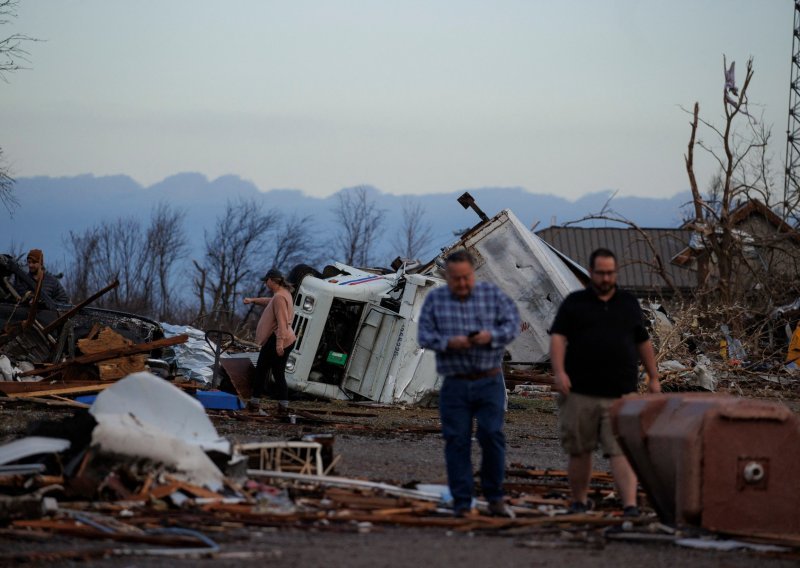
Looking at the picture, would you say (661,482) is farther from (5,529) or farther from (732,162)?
(732,162)

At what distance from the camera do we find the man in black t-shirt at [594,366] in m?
8.66

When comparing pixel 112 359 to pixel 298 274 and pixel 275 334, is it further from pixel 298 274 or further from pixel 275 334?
pixel 298 274

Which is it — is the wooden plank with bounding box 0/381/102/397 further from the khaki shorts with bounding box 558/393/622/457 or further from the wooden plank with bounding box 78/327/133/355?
the khaki shorts with bounding box 558/393/622/457

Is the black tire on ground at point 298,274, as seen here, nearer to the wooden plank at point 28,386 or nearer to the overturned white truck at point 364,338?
the overturned white truck at point 364,338

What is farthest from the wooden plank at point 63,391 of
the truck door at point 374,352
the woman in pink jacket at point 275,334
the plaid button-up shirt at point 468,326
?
the plaid button-up shirt at point 468,326

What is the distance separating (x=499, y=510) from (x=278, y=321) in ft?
31.4

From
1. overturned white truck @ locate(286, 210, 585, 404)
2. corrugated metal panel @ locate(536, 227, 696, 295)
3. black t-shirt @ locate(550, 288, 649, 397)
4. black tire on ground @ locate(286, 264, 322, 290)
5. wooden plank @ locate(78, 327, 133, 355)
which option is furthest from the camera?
corrugated metal panel @ locate(536, 227, 696, 295)

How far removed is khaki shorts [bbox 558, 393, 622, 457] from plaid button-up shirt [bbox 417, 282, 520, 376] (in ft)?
2.31

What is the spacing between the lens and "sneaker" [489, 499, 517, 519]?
8.41 m

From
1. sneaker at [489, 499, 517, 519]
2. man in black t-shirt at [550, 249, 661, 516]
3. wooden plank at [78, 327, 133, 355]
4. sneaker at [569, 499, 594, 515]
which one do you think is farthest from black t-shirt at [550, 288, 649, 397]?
wooden plank at [78, 327, 133, 355]

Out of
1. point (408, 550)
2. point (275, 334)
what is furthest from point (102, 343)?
point (408, 550)

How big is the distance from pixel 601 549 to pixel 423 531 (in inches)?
45.7

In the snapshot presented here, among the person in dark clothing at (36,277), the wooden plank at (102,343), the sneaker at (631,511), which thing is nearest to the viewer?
the sneaker at (631,511)

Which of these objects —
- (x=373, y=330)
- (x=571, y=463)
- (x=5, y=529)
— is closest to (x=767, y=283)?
(x=373, y=330)
